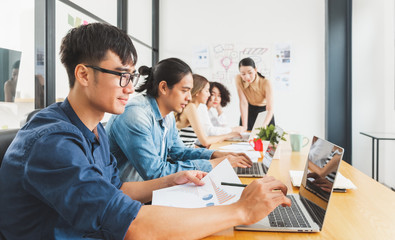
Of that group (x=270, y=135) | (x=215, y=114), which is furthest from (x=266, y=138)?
(x=215, y=114)

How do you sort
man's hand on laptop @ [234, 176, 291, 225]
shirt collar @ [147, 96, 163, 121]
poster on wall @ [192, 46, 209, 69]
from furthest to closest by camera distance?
poster on wall @ [192, 46, 209, 69] < shirt collar @ [147, 96, 163, 121] < man's hand on laptop @ [234, 176, 291, 225]

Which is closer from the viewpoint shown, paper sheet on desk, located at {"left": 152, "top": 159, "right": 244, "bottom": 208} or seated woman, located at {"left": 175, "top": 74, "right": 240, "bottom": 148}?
paper sheet on desk, located at {"left": 152, "top": 159, "right": 244, "bottom": 208}

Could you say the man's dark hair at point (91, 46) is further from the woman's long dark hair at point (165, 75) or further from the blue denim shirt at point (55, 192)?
the woman's long dark hair at point (165, 75)

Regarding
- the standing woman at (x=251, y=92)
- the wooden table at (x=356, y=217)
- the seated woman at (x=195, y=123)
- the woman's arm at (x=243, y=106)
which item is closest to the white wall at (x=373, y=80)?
the standing woman at (x=251, y=92)

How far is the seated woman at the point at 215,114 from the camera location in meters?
2.85

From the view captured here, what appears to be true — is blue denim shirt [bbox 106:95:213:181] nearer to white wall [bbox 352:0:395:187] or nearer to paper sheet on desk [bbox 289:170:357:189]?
paper sheet on desk [bbox 289:170:357:189]

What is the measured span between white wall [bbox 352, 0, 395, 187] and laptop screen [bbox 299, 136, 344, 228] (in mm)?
2254

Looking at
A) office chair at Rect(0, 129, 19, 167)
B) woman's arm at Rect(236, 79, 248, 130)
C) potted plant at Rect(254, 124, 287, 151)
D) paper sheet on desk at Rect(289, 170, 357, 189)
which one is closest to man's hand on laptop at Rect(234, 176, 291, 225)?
paper sheet on desk at Rect(289, 170, 357, 189)

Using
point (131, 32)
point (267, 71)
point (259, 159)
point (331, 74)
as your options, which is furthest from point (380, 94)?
point (131, 32)

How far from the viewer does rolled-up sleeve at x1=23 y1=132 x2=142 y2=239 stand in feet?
1.99

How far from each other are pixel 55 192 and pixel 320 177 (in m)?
0.69

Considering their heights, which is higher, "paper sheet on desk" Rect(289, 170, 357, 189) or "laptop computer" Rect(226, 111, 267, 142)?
"laptop computer" Rect(226, 111, 267, 142)

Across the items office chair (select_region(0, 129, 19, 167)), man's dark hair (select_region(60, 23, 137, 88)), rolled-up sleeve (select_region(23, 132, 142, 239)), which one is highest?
man's dark hair (select_region(60, 23, 137, 88))

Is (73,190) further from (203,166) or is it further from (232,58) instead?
(232,58)
